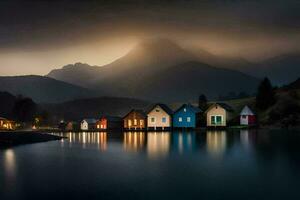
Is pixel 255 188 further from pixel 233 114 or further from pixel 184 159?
pixel 233 114

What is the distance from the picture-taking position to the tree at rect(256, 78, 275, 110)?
12681cm

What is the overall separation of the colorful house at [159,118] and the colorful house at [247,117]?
2135 cm

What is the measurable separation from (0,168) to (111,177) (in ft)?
44.0

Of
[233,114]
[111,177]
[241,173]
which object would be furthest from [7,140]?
[233,114]

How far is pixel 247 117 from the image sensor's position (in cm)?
11838

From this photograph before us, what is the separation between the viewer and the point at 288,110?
11650cm

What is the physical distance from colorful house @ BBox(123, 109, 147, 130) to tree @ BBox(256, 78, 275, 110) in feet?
123

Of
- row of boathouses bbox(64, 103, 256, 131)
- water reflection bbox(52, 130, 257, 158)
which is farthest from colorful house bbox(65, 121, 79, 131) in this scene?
water reflection bbox(52, 130, 257, 158)

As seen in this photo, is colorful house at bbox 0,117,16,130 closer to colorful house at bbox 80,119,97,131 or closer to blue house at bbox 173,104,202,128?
colorful house at bbox 80,119,97,131

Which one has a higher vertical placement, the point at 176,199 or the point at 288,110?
the point at 288,110

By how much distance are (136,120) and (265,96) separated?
41.7 metres

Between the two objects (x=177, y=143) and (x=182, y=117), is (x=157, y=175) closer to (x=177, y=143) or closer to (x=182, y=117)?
(x=177, y=143)

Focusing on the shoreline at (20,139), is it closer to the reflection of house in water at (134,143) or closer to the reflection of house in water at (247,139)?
the reflection of house in water at (134,143)

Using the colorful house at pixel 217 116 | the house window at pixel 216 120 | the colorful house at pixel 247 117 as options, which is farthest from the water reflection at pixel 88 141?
the colorful house at pixel 247 117
